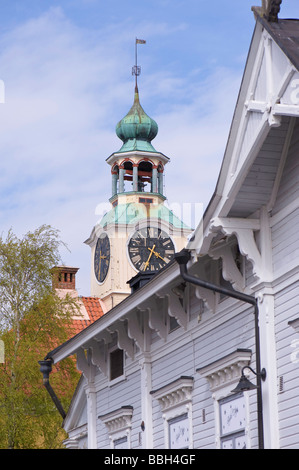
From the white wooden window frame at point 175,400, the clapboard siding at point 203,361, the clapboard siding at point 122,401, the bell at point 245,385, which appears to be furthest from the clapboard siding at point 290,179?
the clapboard siding at point 122,401

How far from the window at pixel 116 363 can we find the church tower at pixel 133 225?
42804 millimetres

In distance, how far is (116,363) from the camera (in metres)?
24.1

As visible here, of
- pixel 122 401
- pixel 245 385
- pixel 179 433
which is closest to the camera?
pixel 245 385

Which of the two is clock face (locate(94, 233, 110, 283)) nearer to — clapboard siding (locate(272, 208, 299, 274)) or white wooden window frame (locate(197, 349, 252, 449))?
white wooden window frame (locate(197, 349, 252, 449))

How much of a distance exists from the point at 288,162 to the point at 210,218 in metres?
1.65

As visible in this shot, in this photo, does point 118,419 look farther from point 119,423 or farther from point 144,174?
point 144,174

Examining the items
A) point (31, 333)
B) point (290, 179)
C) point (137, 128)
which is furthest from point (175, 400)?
point (137, 128)

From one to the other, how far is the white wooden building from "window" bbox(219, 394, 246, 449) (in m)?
0.02

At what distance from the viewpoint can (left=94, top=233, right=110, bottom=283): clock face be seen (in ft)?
237

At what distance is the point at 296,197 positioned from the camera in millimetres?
15492

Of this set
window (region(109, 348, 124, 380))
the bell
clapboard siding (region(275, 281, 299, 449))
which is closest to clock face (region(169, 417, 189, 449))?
window (region(109, 348, 124, 380))

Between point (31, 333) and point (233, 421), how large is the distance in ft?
62.9
